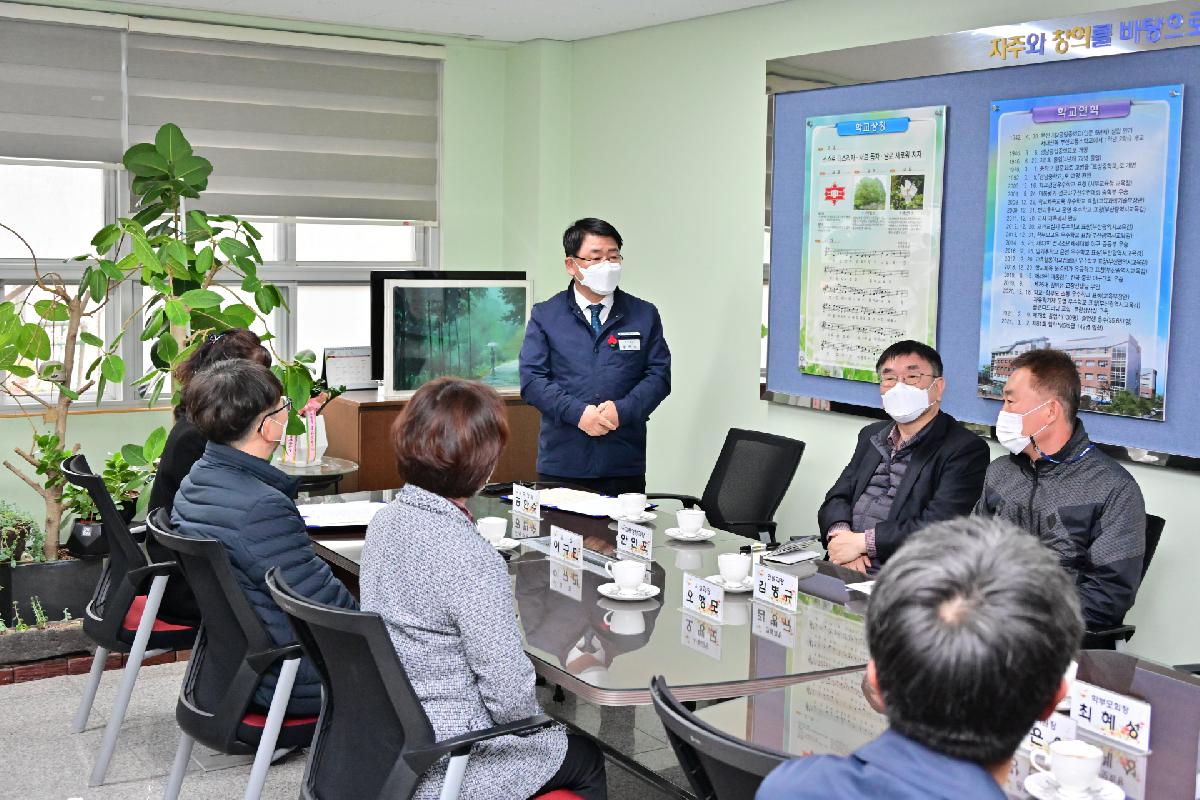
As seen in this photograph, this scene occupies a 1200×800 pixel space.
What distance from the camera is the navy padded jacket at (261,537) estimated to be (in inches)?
124

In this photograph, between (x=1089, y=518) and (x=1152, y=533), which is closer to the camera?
(x=1089, y=518)

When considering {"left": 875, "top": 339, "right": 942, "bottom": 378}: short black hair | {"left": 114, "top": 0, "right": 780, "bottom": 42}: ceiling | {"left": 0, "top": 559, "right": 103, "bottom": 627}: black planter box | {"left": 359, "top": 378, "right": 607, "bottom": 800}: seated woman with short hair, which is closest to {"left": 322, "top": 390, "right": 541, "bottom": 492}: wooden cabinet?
{"left": 0, "top": 559, "right": 103, "bottom": 627}: black planter box

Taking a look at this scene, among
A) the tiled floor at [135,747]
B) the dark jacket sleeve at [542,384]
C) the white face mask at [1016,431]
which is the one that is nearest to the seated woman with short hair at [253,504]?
the tiled floor at [135,747]

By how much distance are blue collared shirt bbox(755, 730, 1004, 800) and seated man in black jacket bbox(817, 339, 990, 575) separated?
2.47 meters

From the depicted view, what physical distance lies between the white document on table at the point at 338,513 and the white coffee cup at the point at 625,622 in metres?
1.08

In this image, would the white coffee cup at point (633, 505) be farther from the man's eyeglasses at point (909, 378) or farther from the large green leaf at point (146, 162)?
the large green leaf at point (146, 162)

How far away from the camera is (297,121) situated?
656cm

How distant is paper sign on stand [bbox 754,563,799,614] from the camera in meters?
3.03

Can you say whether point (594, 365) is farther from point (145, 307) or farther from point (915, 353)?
point (145, 307)

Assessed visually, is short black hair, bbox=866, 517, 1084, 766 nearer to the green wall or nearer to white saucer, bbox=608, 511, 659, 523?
white saucer, bbox=608, 511, 659, 523

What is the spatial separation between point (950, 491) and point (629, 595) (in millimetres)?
1288

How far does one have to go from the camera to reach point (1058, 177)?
14.0ft

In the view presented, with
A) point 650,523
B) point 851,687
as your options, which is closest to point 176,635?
point 650,523

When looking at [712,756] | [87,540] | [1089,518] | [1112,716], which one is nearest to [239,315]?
[87,540]
